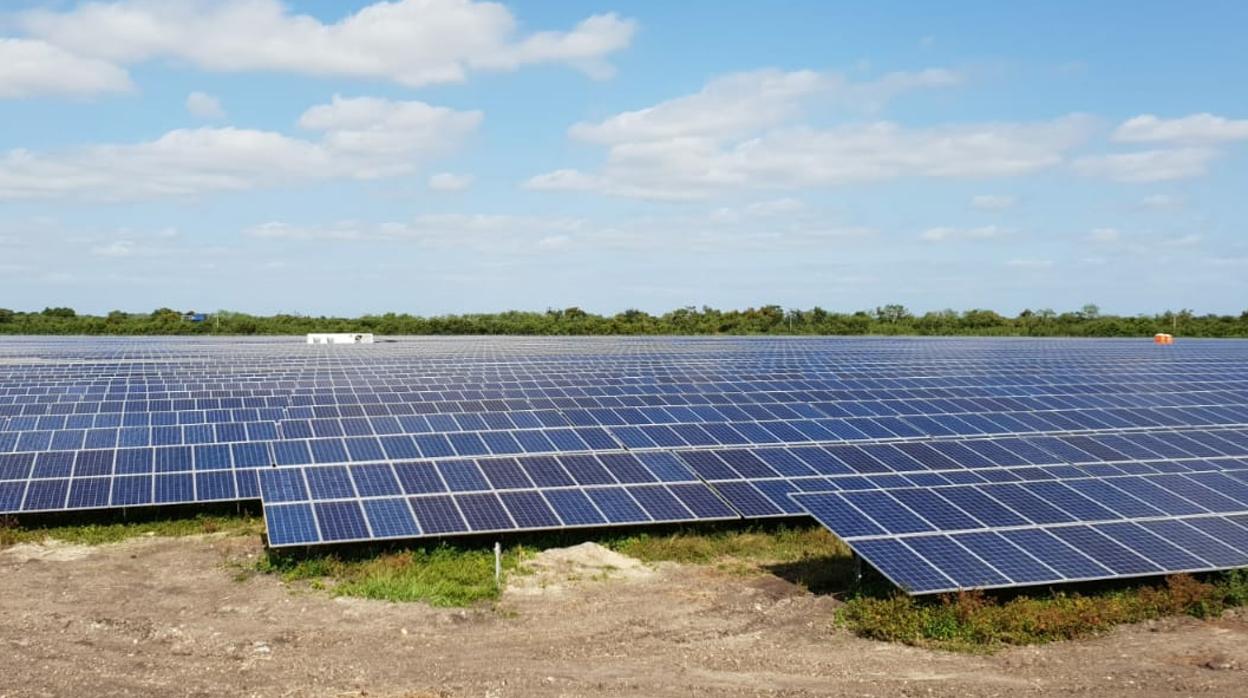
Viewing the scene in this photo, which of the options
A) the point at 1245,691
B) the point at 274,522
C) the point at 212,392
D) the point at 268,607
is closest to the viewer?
the point at 1245,691

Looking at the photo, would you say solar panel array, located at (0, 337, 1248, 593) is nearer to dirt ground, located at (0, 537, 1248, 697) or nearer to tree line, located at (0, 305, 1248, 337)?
dirt ground, located at (0, 537, 1248, 697)

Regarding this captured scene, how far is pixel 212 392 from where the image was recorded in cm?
3178

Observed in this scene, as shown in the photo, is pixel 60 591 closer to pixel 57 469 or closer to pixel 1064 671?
pixel 57 469

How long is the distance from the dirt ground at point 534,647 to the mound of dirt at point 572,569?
0.06 metres

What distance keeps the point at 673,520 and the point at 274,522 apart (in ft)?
22.2

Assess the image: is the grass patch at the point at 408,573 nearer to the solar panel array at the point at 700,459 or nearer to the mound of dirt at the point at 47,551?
the solar panel array at the point at 700,459

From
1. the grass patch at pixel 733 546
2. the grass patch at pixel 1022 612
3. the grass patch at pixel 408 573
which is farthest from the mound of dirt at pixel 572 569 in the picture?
the grass patch at pixel 1022 612

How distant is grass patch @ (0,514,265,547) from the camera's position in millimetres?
18516

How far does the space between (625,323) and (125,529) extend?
9477cm

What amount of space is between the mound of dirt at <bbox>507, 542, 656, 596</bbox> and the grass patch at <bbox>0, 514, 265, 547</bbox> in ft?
19.5

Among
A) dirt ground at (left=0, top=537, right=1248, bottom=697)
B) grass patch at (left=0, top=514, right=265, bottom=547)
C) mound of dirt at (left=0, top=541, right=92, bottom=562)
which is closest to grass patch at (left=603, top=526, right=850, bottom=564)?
dirt ground at (left=0, top=537, right=1248, bottom=697)

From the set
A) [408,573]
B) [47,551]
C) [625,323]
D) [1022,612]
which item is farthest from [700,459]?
[625,323]

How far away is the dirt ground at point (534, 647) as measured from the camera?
36.3 feet

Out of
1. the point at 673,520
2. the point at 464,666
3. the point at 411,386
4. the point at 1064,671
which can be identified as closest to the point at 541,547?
the point at 673,520
